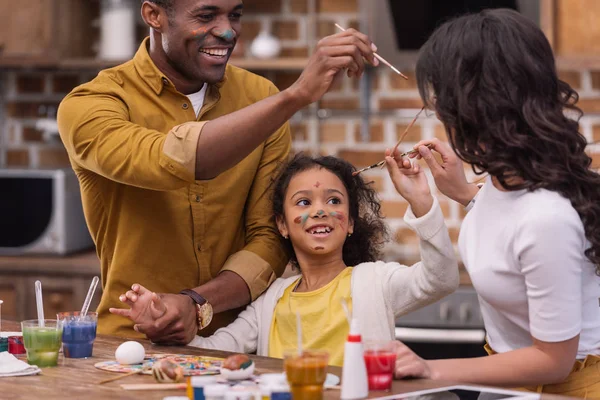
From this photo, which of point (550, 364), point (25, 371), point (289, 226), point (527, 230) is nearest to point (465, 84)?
point (527, 230)

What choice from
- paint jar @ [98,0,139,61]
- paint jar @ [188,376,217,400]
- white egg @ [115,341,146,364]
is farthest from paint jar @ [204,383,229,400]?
paint jar @ [98,0,139,61]

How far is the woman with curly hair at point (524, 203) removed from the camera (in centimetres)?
175

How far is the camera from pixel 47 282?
391 centimetres

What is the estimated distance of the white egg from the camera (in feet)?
6.59

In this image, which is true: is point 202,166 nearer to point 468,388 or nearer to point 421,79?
point 421,79

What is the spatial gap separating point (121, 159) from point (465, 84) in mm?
799

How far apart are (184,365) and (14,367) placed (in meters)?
0.34

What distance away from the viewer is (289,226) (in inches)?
98.3

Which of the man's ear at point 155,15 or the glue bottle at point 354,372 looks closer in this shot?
the glue bottle at point 354,372

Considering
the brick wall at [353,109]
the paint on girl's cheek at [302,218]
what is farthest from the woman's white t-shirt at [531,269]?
the brick wall at [353,109]

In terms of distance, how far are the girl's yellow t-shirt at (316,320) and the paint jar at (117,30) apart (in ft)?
6.87

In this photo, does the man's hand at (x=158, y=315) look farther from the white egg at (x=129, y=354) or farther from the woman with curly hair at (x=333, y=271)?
the white egg at (x=129, y=354)

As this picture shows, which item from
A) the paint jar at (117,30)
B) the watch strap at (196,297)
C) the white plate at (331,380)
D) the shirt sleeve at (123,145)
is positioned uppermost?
the paint jar at (117,30)

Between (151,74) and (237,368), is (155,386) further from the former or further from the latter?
(151,74)
